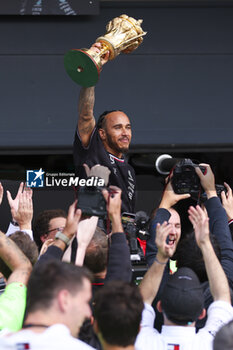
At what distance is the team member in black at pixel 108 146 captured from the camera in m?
4.18

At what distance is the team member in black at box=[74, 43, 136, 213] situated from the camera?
4.18 m

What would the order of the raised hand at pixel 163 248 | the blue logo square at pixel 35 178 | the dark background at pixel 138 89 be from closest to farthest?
the raised hand at pixel 163 248 → the blue logo square at pixel 35 178 → the dark background at pixel 138 89

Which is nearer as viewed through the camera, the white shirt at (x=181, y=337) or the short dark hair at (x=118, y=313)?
the short dark hair at (x=118, y=313)

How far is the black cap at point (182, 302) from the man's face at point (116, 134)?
1872mm

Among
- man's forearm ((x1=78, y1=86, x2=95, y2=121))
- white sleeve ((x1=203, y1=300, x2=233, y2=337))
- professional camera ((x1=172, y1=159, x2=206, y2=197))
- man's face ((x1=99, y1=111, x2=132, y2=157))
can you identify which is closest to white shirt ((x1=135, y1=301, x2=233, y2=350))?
white sleeve ((x1=203, y1=300, x2=233, y2=337))

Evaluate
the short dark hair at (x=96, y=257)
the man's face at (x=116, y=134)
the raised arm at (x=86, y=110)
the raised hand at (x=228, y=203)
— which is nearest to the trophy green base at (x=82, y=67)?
the raised arm at (x=86, y=110)

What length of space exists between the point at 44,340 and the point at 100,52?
2191 mm

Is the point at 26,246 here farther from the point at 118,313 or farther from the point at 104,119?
the point at 104,119

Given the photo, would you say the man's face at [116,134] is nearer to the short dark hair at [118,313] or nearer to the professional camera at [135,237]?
the professional camera at [135,237]

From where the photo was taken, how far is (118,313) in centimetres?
230

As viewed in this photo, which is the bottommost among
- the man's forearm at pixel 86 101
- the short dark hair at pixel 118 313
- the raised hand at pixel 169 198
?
the short dark hair at pixel 118 313

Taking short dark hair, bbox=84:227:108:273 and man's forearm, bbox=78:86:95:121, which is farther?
man's forearm, bbox=78:86:95:121

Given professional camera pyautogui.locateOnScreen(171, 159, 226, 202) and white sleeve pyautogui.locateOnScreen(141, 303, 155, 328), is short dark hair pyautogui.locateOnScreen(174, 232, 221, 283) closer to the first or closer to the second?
white sleeve pyautogui.locateOnScreen(141, 303, 155, 328)

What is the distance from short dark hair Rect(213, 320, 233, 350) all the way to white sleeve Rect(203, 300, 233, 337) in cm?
65
